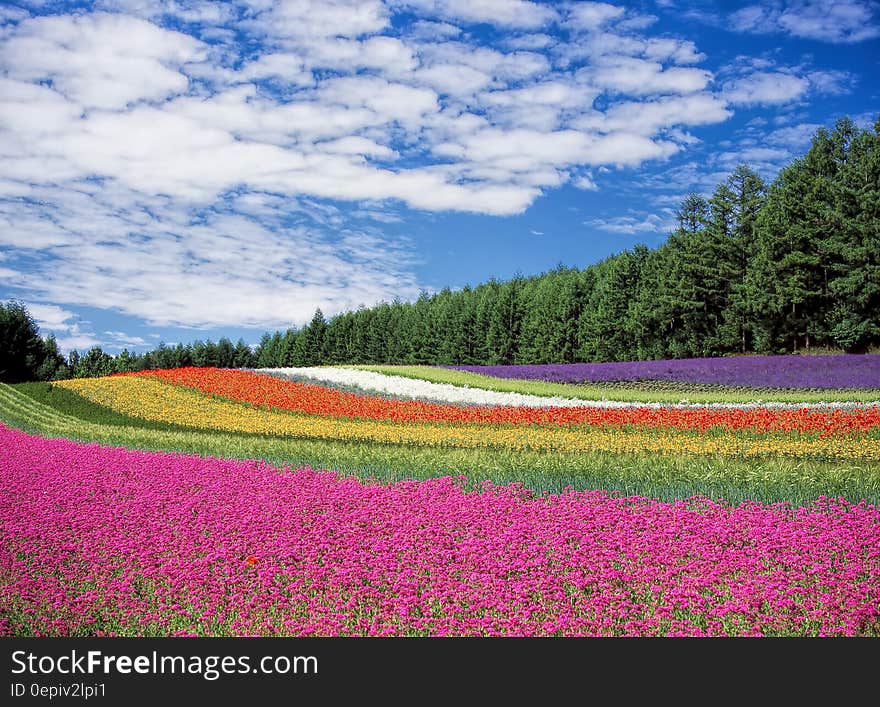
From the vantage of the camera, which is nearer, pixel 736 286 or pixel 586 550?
pixel 586 550

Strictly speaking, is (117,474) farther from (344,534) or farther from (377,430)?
(377,430)

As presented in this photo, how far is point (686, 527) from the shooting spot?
7.44 m

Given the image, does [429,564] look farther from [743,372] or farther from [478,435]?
[743,372]

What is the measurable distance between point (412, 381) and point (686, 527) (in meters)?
28.0

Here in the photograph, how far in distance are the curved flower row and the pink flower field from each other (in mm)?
8015

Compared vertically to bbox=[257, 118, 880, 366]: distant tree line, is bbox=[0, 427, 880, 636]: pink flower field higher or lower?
lower

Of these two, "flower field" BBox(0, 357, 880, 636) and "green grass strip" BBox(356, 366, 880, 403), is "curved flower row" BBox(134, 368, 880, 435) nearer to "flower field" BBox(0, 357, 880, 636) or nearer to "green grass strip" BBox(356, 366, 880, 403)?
"flower field" BBox(0, 357, 880, 636)

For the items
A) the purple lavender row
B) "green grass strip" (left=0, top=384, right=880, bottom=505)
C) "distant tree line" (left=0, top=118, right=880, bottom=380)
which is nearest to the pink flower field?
"green grass strip" (left=0, top=384, right=880, bottom=505)

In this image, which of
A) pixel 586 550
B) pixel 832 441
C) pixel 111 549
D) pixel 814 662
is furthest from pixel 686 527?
pixel 832 441

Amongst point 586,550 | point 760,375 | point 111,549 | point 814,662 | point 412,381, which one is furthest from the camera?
point 412,381

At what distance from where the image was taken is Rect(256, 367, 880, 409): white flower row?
25.1 m

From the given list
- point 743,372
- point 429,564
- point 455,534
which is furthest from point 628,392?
point 429,564

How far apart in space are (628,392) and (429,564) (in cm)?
2572

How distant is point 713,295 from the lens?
49.9 meters
